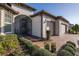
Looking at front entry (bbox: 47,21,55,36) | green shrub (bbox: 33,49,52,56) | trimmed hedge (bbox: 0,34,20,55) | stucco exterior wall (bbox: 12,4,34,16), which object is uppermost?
stucco exterior wall (bbox: 12,4,34,16)

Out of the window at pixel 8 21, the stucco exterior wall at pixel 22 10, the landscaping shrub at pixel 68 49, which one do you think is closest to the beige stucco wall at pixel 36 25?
the stucco exterior wall at pixel 22 10

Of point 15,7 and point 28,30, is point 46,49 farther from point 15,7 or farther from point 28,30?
→ point 15,7

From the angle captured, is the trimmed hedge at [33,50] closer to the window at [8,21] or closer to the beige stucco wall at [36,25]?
the beige stucco wall at [36,25]

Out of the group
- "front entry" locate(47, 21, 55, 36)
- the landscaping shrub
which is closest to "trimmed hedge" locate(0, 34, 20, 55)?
"front entry" locate(47, 21, 55, 36)

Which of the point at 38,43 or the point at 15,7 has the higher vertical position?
the point at 15,7

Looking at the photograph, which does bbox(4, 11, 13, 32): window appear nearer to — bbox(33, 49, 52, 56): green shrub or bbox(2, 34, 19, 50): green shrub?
bbox(2, 34, 19, 50): green shrub

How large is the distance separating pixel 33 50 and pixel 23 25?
0.60 metres

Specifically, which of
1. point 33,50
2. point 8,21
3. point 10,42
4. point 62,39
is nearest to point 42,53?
point 33,50

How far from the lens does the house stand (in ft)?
14.5

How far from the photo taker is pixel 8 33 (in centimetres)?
444

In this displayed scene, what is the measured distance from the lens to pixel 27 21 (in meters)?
4.52

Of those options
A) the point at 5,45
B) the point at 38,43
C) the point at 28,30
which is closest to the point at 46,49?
the point at 38,43

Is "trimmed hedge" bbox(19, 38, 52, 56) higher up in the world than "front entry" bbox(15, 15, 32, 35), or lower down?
lower down

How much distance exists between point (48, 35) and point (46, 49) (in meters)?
0.33
